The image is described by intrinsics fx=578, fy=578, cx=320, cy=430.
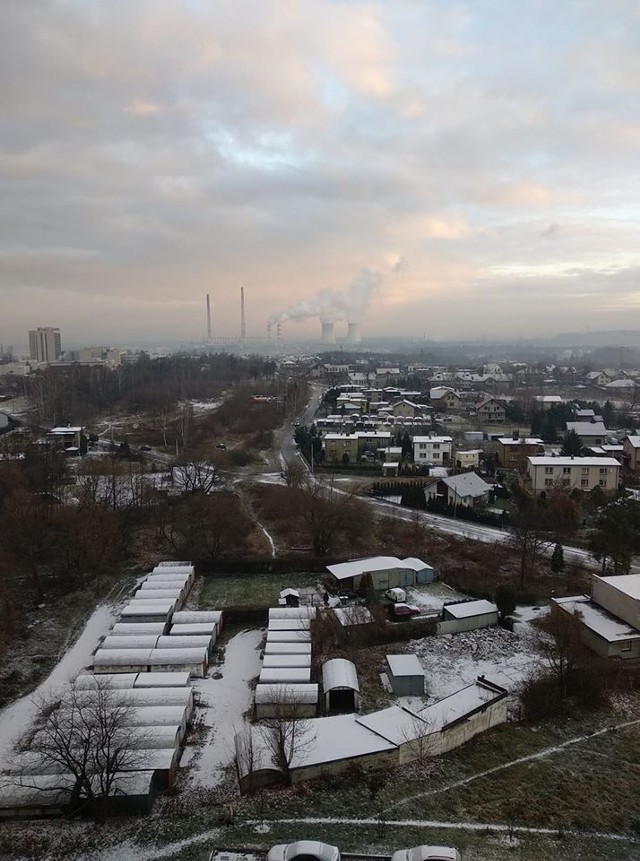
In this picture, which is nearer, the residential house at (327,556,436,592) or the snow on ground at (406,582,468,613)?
the snow on ground at (406,582,468,613)

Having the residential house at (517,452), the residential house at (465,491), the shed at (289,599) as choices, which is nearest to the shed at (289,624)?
the shed at (289,599)

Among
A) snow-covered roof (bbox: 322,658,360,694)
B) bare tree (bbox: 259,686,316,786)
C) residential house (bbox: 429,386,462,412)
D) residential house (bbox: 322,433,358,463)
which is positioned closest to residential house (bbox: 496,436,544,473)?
residential house (bbox: 322,433,358,463)

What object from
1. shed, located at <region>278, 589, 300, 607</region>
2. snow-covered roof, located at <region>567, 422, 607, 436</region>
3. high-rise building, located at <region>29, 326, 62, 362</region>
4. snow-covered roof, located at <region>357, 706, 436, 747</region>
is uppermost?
high-rise building, located at <region>29, 326, 62, 362</region>

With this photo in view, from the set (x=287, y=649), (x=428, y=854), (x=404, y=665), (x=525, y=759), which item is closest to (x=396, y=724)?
(x=404, y=665)

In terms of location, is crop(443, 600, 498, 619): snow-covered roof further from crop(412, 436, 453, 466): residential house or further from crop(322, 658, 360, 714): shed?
crop(412, 436, 453, 466): residential house

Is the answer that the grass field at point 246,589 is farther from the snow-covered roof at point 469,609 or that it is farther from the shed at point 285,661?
the snow-covered roof at point 469,609

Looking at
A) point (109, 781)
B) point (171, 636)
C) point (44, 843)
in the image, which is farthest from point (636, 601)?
point (44, 843)
